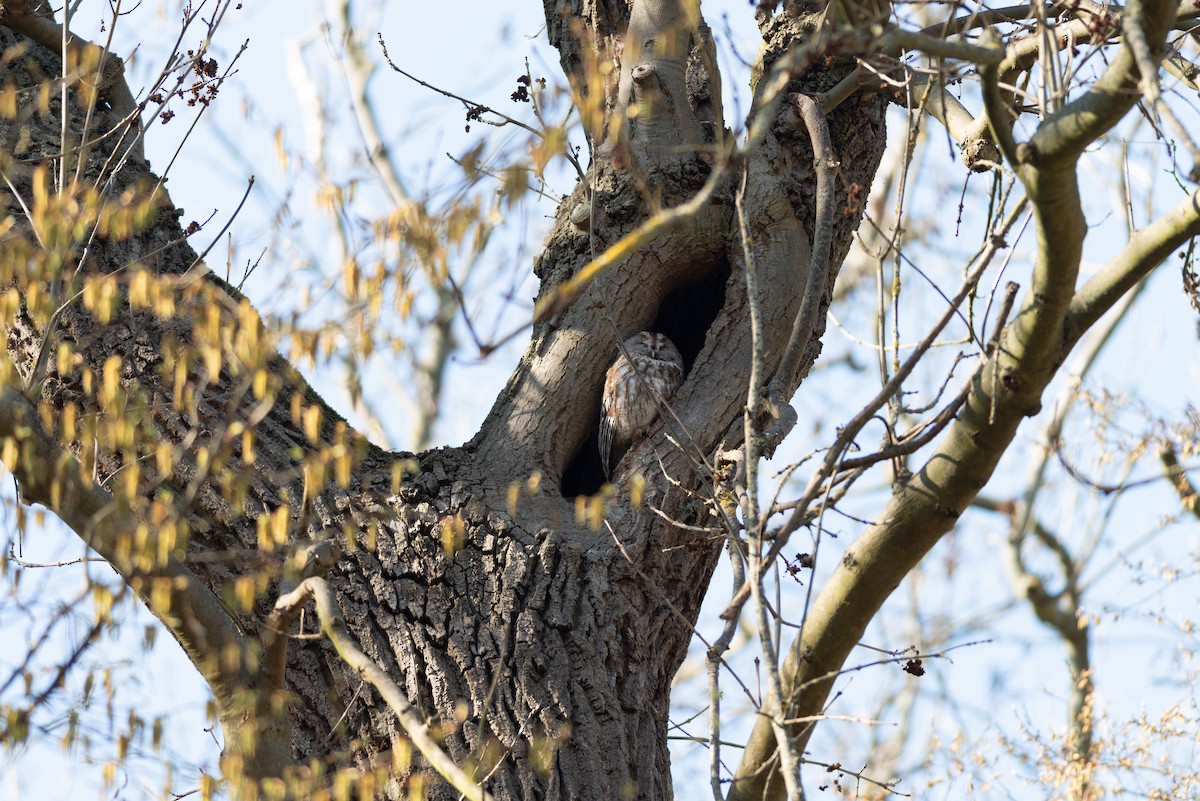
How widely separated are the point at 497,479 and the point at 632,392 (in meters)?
0.61

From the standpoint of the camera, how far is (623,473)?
3434 millimetres

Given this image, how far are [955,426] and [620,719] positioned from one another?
109 cm

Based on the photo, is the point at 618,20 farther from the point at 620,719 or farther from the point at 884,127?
the point at 620,719

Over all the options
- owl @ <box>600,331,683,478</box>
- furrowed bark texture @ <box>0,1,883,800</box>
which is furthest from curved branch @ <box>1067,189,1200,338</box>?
owl @ <box>600,331,683,478</box>

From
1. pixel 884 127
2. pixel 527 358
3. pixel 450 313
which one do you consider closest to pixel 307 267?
pixel 450 313

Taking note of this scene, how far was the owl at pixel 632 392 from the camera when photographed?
375cm

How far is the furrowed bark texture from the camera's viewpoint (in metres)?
2.70

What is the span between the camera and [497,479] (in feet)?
11.1

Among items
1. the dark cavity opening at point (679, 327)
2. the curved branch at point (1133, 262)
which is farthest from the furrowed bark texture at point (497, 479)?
the curved branch at point (1133, 262)

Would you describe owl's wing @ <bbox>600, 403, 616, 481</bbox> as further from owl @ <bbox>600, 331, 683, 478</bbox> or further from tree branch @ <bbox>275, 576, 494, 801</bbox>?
tree branch @ <bbox>275, 576, 494, 801</bbox>

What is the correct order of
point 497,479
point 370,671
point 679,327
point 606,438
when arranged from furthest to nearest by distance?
1. point 679,327
2. point 606,438
3. point 497,479
4. point 370,671

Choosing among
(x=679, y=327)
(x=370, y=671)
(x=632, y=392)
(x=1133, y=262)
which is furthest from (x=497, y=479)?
(x=1133, y=262)

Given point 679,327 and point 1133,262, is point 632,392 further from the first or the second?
point 1133,262

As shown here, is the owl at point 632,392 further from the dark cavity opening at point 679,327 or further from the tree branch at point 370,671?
the tree branch at point 370,671
